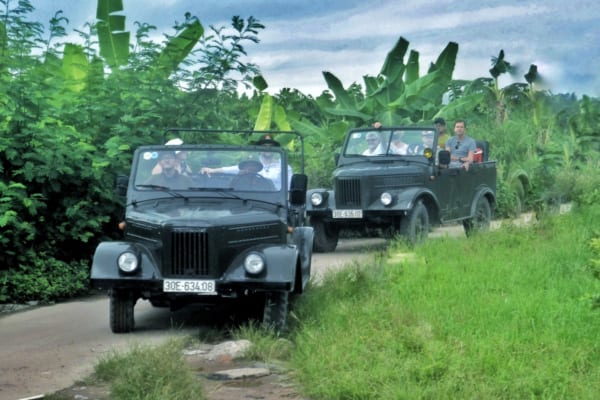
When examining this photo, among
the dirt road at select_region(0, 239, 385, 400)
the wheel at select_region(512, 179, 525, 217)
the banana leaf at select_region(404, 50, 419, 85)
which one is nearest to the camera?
the dirt road at select_region(0, 239, 385, 400)

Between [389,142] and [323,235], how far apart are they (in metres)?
1.82

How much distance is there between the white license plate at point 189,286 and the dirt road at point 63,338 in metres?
0.47

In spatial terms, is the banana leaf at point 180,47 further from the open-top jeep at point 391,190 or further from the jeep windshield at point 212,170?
the jeep windshield at point 212,170

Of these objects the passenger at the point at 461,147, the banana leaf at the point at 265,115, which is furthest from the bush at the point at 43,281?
the banana leaf at the point at 265,115

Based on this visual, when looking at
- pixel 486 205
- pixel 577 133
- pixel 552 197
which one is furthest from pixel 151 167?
pixel 577 133

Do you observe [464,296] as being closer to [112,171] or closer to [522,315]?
[522,315]

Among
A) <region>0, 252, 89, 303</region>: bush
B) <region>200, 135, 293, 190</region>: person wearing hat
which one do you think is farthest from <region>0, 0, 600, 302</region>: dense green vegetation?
<region>200, 135, 293, 190</region>: person wearing hat

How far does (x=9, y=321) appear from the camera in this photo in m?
12.1

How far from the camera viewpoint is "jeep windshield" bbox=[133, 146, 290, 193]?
11375 mm

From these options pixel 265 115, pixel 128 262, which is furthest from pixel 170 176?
pixel 265 115

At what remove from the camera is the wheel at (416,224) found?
17.0 metres

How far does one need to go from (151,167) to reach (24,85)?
138 inches

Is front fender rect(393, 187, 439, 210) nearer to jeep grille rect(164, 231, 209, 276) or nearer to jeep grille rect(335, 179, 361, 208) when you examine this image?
jeep grille rect(335, 179, 361, 208)

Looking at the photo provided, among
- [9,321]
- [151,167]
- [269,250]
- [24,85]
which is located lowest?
[9,321]
